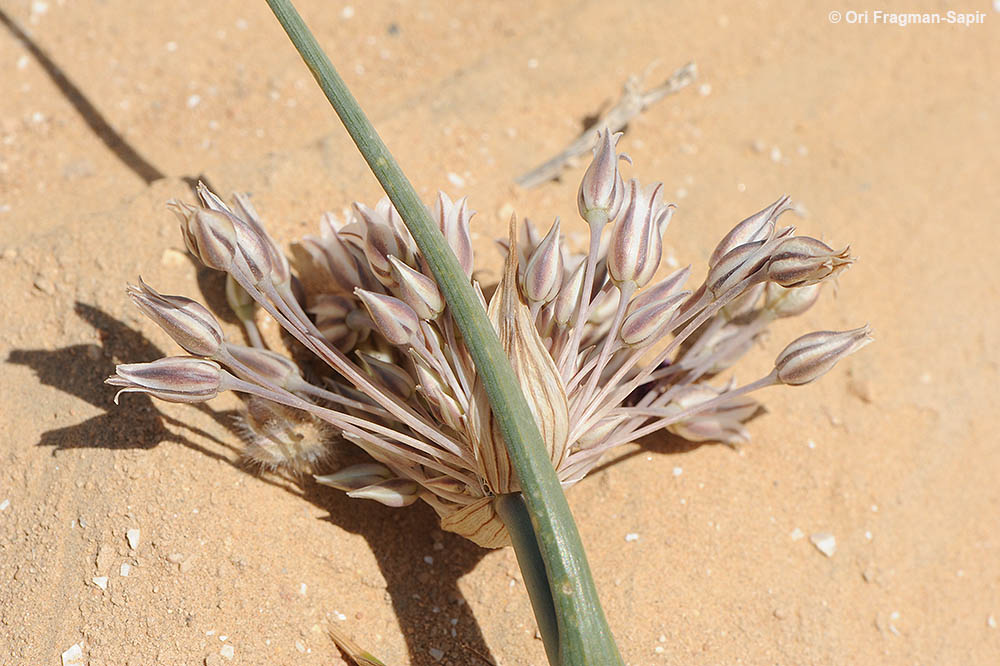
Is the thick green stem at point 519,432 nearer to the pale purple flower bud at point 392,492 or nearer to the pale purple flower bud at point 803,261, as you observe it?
the pale purple flower bud at point 392,492

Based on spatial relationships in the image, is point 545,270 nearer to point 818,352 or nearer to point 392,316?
point 392,316

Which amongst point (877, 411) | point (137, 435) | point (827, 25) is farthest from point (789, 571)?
point (827, 25)

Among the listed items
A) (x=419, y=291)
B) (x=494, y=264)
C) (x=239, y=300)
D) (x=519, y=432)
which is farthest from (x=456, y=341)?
(x=494, y=264)

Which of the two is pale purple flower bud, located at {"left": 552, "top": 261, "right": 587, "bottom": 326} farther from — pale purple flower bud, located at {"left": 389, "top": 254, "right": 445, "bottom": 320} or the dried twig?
the dried twig

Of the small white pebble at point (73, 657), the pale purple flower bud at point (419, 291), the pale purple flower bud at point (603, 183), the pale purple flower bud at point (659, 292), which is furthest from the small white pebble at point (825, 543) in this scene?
the small white pebble at point (73, 657)

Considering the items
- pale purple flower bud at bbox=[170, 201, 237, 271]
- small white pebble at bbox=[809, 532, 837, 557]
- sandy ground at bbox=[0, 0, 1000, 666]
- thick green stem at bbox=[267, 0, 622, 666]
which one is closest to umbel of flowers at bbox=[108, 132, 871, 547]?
pale purple flower bud at bbox=[170, 201, 237, 271]

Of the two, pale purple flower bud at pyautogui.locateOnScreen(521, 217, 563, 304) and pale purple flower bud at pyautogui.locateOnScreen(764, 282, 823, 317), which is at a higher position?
pale purple flower bud at pyautogui.locateOnScreen(521, 217, 563, 304)
